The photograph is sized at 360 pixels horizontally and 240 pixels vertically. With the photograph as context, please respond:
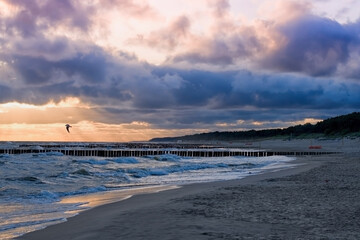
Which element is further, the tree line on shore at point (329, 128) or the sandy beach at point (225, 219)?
the tree line on shore at point (329, 128)

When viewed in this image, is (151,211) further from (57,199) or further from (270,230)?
(57,199)

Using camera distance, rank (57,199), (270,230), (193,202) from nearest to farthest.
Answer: (270,230) < (193,202) < (57,199)

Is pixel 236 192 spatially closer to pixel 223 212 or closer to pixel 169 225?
pixel 223 212

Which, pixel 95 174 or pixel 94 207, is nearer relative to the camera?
pixel 94 207

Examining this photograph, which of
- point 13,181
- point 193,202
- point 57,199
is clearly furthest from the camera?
point 13,181

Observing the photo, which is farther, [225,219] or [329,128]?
[329,128]

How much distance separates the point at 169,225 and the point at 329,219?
11.5ft

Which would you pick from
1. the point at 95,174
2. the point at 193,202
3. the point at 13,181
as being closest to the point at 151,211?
the point at 193,202

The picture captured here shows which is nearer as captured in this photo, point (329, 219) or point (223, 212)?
point (329, 219)

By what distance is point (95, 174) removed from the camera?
81.2ft

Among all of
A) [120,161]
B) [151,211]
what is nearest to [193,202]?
[151,211]

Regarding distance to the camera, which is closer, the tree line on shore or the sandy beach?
the sandy beach

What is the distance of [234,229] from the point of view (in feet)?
24.4

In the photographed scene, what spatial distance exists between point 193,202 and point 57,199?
5.77 metres
